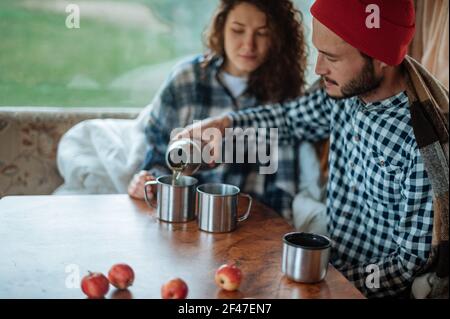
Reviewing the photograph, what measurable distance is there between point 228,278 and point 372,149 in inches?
31.3

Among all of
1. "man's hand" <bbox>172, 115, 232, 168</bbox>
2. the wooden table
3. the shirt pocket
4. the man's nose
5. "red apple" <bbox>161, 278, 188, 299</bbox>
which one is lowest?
the wooden table

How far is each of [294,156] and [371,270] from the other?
2.33 ft

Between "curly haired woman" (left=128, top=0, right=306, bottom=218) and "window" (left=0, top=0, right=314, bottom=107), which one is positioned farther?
"window" (left=0, top=0, right=314, bottom=107)

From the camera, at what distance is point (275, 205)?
2.21 meters

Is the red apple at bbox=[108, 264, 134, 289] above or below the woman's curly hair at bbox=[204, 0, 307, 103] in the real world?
below

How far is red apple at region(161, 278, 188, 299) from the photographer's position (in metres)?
1.05

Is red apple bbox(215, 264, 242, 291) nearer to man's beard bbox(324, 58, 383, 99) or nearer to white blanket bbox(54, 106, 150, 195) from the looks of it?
man's beard bbox(324, 58, 383, 99)

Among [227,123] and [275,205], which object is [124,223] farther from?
[275,205]

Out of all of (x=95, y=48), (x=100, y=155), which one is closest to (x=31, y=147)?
(x=100, y=155)

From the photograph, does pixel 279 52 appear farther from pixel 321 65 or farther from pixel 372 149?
pixel 372 149

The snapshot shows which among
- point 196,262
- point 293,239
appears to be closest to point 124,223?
point 196,262

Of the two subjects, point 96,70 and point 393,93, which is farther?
point 96,70

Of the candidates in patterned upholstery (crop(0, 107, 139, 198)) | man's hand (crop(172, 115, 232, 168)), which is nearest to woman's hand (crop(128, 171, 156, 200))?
man's hand (crop(172, 115, 232, 168))

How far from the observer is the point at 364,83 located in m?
1.63
